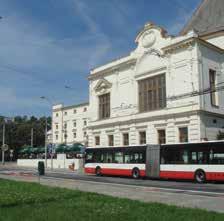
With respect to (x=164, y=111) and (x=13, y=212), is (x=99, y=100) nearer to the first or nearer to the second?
(x=164, y=111)

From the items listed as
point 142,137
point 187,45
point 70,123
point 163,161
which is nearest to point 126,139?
point 142,137

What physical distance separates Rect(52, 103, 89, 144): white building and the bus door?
63.8m

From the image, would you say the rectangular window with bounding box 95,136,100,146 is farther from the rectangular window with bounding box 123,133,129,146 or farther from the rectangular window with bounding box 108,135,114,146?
the rectangular window with bounding box 123,133,129,146

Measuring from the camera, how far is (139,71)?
147 feet

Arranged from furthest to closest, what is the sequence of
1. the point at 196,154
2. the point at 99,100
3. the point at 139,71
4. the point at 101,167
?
the point at 99,100, the point at 139,71, the point at 101,167, the point at 196,154

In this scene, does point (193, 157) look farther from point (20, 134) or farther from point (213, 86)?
point (20, 134)

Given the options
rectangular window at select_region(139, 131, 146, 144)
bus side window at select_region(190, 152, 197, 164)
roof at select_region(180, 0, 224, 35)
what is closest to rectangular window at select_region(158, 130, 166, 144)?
rectangular window at select_region(139, 131, 146, 144)

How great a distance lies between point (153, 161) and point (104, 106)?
20.4 meters

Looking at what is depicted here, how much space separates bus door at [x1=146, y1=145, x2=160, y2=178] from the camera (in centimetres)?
3066

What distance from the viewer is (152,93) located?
4325 centimetres

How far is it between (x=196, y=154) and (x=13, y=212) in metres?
18.8

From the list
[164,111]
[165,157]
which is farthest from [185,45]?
[165,157]

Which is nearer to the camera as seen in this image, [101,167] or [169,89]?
[101,167]

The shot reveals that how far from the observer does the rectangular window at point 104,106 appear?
4994cm
